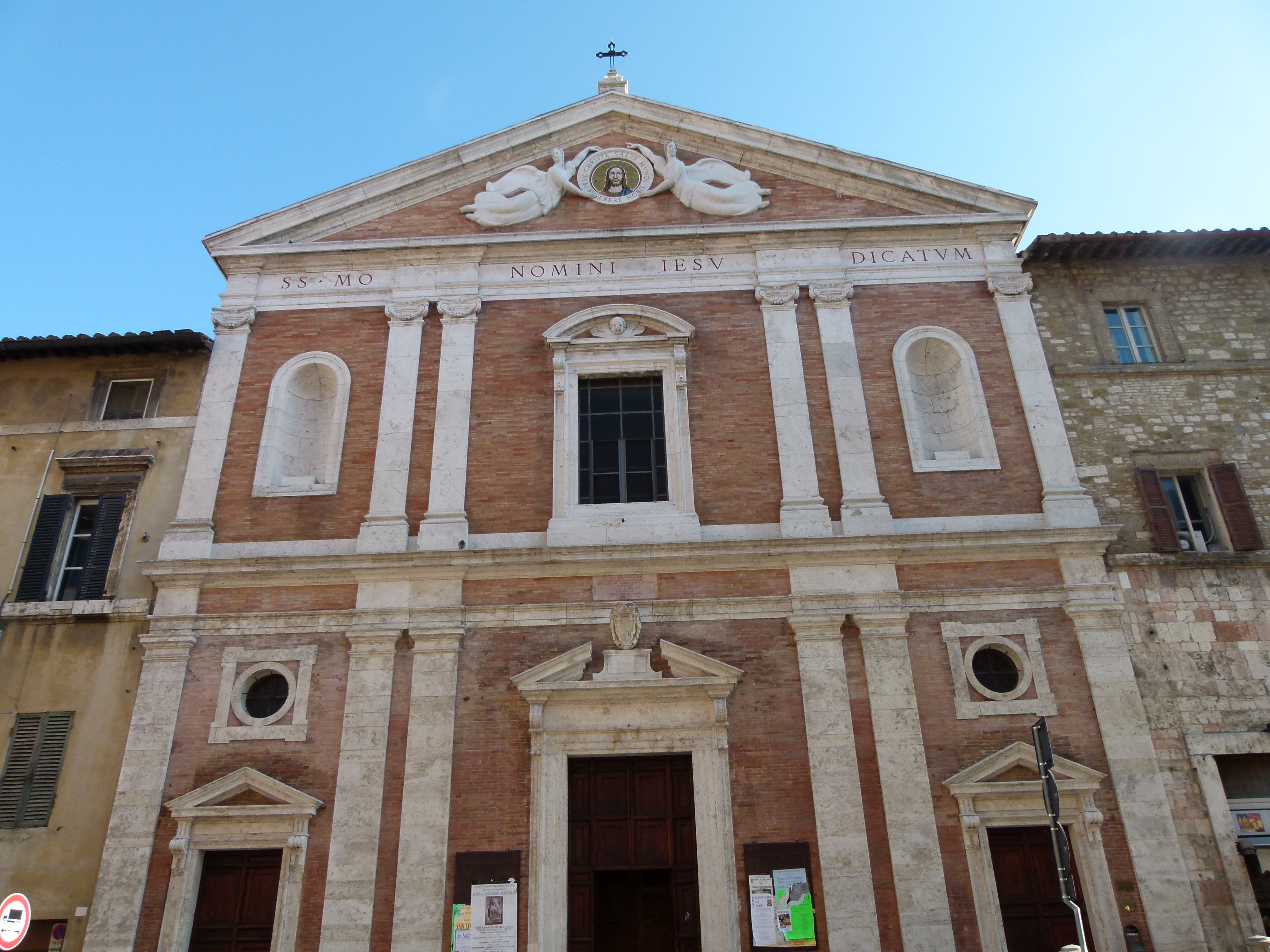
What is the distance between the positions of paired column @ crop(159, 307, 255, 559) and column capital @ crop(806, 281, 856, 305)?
8.99 meters

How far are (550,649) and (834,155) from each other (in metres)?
9.53

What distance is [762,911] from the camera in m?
11.1

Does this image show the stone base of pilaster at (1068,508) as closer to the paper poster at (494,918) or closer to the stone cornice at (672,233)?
the stone cornice at (672,233)

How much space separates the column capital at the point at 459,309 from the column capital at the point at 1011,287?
8162mm

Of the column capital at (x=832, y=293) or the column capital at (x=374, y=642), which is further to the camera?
the column capital at (x=832, y=293)

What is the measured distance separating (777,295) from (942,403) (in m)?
3.10

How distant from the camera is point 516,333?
14.9 metres

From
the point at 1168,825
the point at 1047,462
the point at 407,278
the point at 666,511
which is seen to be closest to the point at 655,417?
the point at 666,511

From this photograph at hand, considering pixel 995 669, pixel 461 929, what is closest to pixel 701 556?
pixel 995 669

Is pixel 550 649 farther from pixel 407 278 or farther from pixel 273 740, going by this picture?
pixel 407 278

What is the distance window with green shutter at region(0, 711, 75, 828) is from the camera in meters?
12.3

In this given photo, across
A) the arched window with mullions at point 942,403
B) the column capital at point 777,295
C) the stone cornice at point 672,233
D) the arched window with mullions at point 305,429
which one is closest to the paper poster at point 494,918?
the arched window with mullions at point 305,429

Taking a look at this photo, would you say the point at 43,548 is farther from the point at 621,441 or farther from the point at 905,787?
the point at 905,787

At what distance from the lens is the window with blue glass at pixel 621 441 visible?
13898mm
